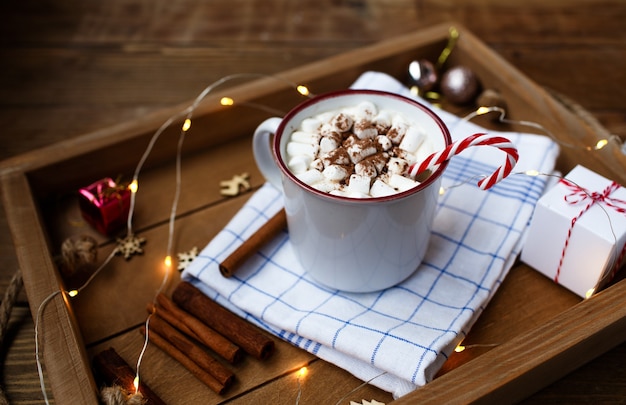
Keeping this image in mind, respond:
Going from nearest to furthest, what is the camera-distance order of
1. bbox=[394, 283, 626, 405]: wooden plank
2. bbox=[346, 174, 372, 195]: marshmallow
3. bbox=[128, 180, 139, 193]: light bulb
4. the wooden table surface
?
bbox=[394, 283, 626, 405]: wooden plank
bbox=[346, 174, 372, 195]: marshmallow
bbox=[128, 180, 139, 193]: light bulb
the wooden table surface

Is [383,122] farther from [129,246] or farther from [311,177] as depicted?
[129,246]

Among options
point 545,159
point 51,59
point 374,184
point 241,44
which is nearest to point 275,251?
point 374,184

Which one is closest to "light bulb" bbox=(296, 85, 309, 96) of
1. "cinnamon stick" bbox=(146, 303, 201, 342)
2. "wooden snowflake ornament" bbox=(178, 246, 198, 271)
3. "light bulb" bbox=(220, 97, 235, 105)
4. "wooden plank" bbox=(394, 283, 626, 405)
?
"light bulb" bbox=(220, 97, 235, 105)

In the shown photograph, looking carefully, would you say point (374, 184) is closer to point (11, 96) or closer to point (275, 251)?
point (275, 251)

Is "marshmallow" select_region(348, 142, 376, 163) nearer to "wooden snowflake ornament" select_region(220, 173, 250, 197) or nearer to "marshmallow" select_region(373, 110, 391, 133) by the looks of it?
"marshmallow" select_region(373, 110, 391, 133)

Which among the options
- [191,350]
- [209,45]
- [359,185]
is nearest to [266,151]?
[359,185]
